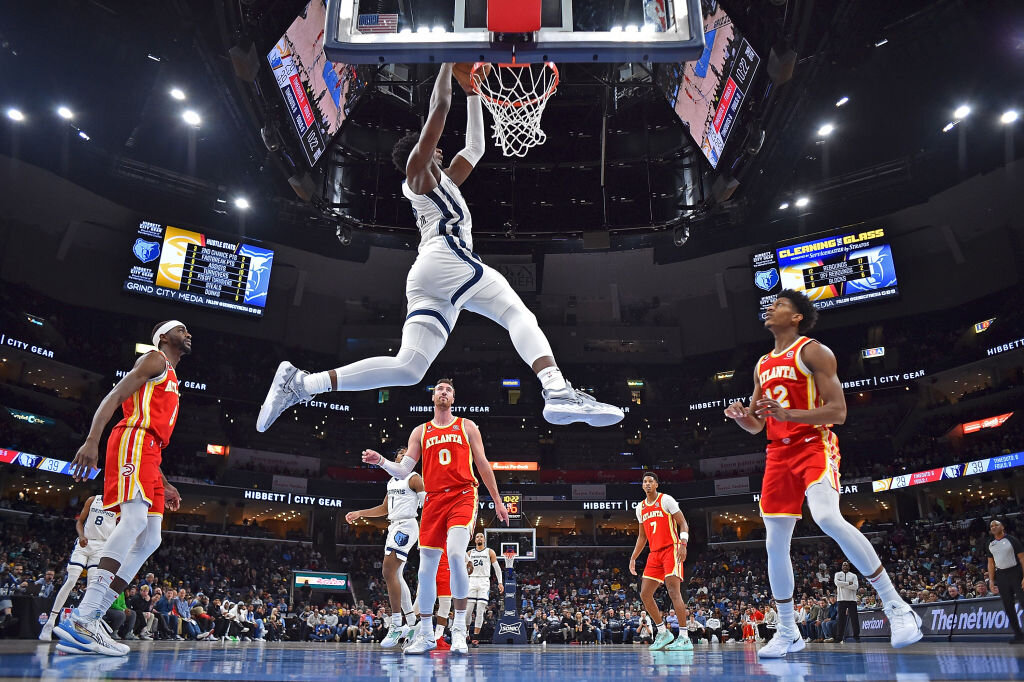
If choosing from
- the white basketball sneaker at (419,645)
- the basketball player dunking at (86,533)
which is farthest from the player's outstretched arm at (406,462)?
the basketball player dunking at (86,533)

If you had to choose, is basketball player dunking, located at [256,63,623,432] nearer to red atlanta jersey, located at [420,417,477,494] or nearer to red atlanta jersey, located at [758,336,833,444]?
red atlanta jersey, located at [758,336,833,444]

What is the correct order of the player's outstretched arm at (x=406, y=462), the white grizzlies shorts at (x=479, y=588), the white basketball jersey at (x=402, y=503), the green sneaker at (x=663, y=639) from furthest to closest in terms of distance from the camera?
the white grizzlies shorts at (x=479, y=588), the green sneaker at (x=663, y=639), the white basketball jersey at (x=402, y=503), the player's outstretched arm at (x=406, y=462)

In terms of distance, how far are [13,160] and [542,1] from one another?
28.4m

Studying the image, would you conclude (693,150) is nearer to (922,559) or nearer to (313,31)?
(313,31)

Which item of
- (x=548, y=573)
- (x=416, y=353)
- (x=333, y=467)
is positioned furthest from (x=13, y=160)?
(x=416, y=353)

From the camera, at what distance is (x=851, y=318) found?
32406mm

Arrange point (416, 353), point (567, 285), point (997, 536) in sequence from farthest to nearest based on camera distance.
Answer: point (567, 285) < point (997, 536) < point (416, 353)

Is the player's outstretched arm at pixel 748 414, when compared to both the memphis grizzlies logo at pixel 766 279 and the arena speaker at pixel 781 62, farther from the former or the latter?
the memphis grizzlies logo at pixel 766 279

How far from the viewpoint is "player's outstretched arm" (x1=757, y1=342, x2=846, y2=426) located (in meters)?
4.75

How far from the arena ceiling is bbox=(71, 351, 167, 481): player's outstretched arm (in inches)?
382

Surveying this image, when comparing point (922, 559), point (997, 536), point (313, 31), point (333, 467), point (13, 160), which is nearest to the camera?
point (997, 536)

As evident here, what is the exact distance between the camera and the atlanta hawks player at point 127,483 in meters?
4.86

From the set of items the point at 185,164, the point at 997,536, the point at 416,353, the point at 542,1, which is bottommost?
the point at 997,536

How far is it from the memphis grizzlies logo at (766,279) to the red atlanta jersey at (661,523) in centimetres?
2107
